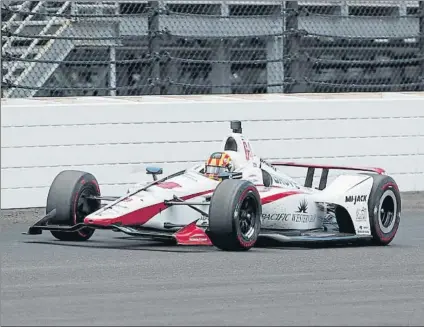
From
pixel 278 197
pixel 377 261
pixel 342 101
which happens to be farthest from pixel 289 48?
pixel 377 261

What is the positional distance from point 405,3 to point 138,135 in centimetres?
433

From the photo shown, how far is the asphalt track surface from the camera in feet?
22.6

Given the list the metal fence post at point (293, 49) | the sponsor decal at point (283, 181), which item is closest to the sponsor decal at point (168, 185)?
the sponsor decal at point (283, 181)

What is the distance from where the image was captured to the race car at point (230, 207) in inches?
392

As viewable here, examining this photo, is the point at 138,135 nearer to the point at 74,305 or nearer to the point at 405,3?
the point at 405,3

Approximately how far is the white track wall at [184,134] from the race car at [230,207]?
167cm

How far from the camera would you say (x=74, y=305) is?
7.23 metres

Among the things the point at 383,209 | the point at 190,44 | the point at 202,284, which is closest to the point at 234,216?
the point at 202,284

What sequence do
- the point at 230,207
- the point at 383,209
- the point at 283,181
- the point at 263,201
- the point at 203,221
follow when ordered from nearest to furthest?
the point at 230,207, the point at 203,221, the point at 263,201, the point at 283,181, the point at 383,209

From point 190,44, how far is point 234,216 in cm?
652

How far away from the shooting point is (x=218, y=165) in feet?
34.9

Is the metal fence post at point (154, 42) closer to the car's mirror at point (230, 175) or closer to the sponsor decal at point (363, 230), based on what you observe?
the car's mirror at point (230, 175)

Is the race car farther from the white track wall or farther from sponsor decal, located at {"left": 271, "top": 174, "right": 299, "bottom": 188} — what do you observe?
the white track wall

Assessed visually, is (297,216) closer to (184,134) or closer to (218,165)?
(218,165)
